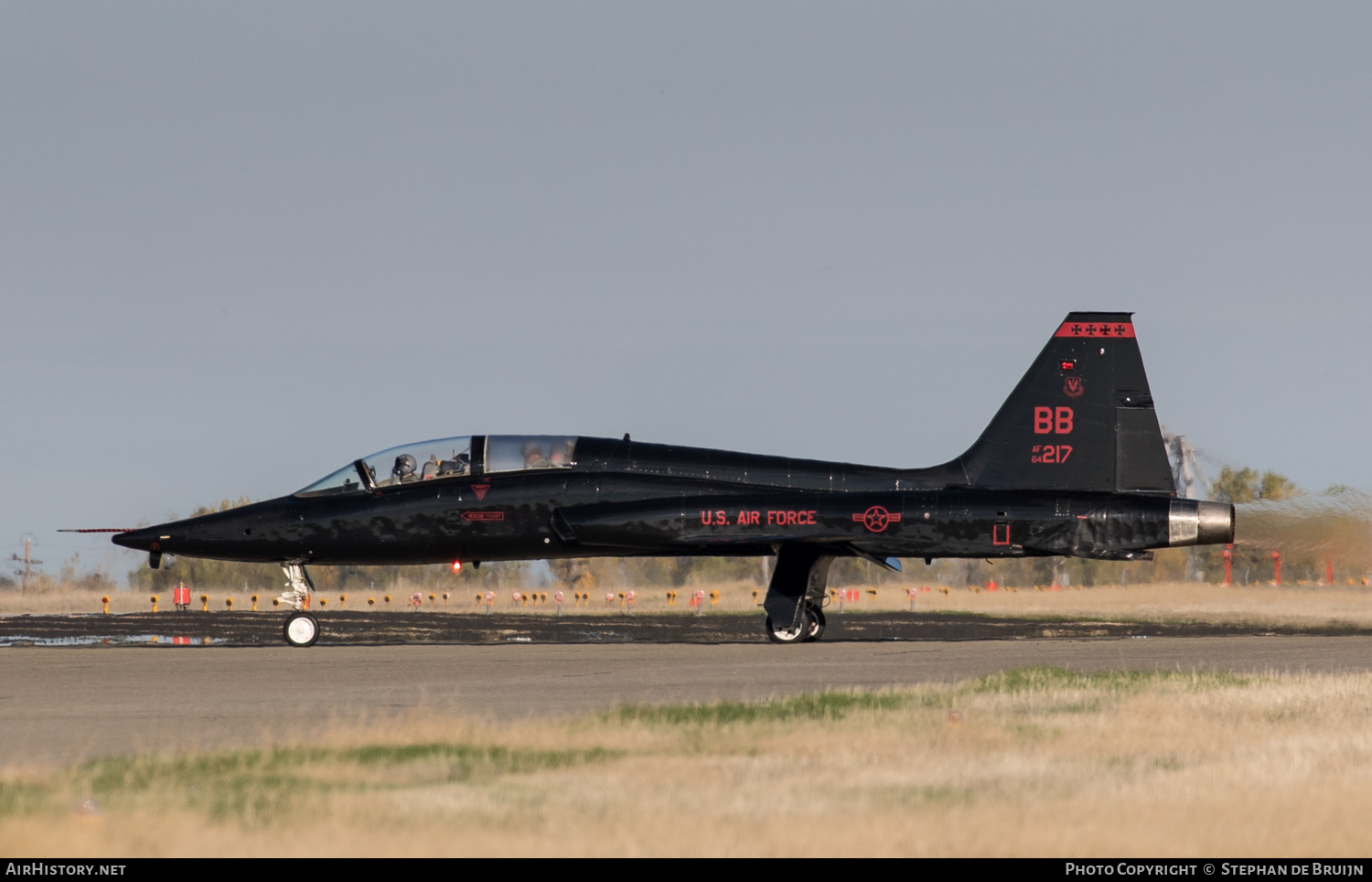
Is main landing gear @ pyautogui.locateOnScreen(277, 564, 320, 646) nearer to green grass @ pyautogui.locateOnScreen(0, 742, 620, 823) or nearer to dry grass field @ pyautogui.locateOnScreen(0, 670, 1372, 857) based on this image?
dry grass field @ pyautogui.locateOnScreen(0, 670, 1372, 857)

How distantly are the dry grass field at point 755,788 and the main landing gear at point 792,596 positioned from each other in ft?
34.4

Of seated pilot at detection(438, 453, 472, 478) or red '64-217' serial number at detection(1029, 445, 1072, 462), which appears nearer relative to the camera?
seated pilot at detection(438, 453, 472, 478)

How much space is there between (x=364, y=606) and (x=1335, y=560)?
31.1m

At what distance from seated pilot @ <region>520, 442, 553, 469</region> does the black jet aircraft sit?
32mm

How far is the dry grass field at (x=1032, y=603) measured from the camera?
35250 mm

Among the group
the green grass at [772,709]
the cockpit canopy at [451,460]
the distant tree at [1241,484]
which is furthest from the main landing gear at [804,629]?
the distant tree at [1241,484]

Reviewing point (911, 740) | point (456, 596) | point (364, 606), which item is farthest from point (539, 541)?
point (456, 596)

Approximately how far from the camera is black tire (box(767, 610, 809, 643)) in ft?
74.6

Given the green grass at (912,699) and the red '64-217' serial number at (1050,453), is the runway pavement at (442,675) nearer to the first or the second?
the green grass at (912,699)

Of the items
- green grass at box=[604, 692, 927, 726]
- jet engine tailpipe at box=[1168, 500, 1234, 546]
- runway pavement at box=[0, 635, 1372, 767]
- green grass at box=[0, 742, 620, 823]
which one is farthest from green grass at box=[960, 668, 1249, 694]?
jet engine tailpipe at box=[1168, 500, 1234, 546]

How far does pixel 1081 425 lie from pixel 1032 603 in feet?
66.9

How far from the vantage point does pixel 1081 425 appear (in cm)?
2333
